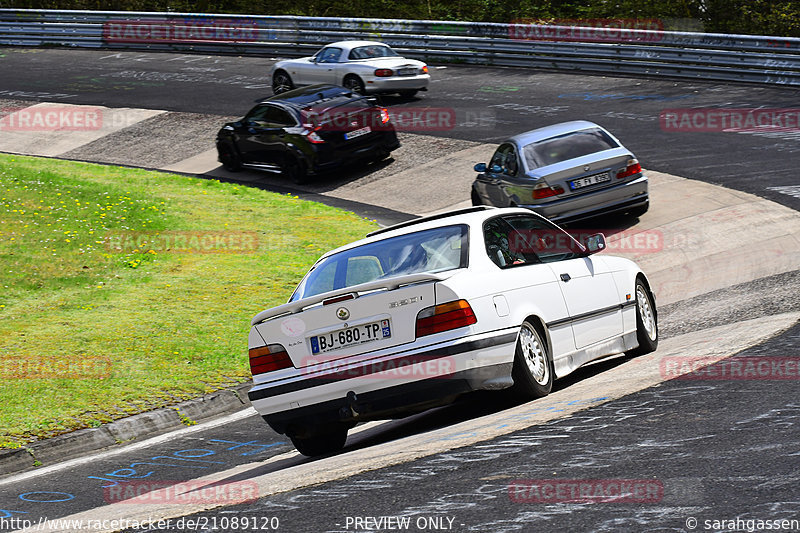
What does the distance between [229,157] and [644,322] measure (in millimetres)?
15710

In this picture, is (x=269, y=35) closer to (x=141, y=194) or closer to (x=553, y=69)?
(x=553, y=69)

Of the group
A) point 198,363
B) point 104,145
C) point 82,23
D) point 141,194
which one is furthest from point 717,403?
point 82,23

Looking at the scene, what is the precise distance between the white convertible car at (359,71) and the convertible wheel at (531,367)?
2018 cm

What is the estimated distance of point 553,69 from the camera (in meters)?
29.8

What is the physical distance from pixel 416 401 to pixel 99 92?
26.2 metres

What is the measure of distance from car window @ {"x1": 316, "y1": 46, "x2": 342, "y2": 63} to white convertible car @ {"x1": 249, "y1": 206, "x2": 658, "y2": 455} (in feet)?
68.7

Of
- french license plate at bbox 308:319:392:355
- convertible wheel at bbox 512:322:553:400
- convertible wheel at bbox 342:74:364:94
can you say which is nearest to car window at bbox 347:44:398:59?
convertible wheel at bbox 342:74:364:94

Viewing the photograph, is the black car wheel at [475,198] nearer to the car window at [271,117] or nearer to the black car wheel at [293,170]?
the black car wheel at [293,170]

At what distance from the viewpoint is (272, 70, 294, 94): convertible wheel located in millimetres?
29641

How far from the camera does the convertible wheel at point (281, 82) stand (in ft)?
97.2

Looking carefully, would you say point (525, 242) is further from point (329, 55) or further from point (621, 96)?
point (329, 55)

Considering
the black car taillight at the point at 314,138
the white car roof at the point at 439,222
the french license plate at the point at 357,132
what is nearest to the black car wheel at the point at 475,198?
the french license plate at the point at 357,132

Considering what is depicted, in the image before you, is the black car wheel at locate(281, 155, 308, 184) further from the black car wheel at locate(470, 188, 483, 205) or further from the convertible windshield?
the convertible windshield

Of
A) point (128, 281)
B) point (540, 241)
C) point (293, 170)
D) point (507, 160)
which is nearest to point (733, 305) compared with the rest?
point (540, 241)
